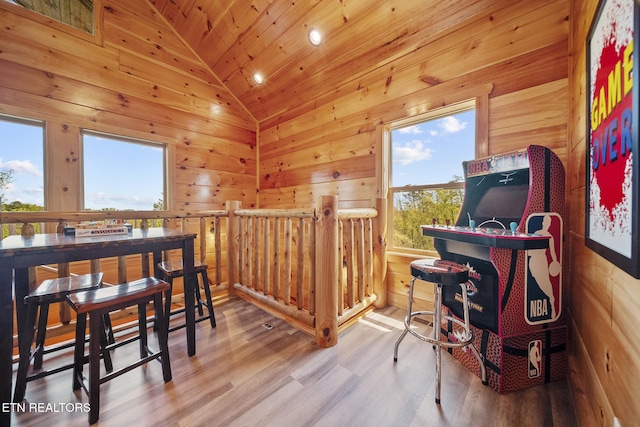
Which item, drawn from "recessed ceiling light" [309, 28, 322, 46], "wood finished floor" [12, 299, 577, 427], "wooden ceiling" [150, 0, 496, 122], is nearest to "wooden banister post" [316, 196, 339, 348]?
"wood finished floor" [12, 299, 577, 427]

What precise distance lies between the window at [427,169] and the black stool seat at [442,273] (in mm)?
932

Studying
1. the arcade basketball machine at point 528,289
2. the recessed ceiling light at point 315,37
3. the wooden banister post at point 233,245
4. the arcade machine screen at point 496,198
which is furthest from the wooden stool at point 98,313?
the recessed ceiling light at point 315,37

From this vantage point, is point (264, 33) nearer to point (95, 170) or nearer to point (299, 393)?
point (95, 170)

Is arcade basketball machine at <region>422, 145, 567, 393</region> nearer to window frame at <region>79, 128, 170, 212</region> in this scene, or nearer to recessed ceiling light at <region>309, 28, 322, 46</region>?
recessed ceiling light at <region>309, 28, 322, 46</region>

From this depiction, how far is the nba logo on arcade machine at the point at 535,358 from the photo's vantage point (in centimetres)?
146

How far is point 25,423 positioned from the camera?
125cm

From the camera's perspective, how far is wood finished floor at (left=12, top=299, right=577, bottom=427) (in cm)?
127

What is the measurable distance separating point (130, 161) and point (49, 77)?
1.03 meters

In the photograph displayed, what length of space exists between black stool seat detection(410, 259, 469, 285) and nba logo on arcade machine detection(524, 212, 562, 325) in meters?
0.38

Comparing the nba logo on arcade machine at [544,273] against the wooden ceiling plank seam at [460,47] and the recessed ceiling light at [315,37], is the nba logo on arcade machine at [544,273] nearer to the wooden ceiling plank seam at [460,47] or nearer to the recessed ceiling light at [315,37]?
the wooden ceiling plank seam at [460,47]

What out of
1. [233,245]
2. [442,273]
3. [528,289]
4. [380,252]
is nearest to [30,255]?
[233,245]

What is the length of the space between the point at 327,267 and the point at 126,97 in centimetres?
321

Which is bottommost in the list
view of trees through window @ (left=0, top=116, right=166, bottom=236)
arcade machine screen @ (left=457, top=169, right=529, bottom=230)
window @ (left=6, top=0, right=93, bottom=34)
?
arcade machine screen @ (left=457, top=169, right=529, bottom=230)

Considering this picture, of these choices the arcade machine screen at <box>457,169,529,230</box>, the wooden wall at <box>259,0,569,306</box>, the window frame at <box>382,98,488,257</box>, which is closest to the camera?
the arcade machine screen at <box>457,169,529,230</box>
